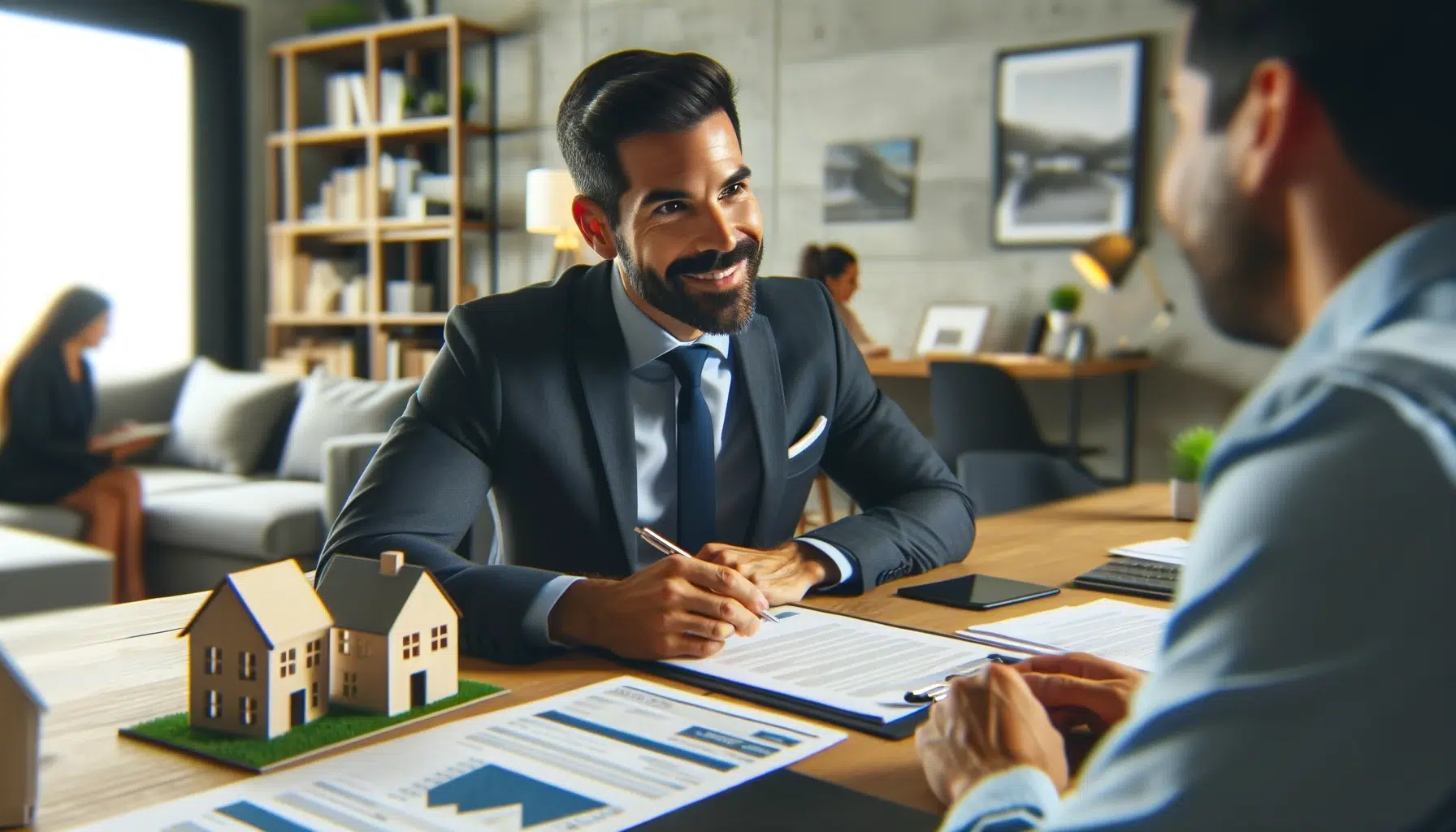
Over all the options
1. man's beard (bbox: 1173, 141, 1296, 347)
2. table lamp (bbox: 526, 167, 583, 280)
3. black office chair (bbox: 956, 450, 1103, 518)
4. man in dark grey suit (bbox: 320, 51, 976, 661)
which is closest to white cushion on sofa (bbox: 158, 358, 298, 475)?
table lamp (bbox: 526, 167, 583, 280)

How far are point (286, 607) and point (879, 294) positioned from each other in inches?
182

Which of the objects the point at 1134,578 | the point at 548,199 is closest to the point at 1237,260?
the point at 1134,578

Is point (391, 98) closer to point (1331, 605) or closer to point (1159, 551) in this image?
point (1159, 551)

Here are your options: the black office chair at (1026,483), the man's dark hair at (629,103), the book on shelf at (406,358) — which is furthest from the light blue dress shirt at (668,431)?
the book on shelf at (406,358)

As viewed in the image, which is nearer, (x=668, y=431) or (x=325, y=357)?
(x=668, y=431)

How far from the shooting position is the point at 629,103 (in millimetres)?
1574

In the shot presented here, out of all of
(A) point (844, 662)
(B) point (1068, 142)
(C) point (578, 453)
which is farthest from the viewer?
(B) point (1068, 142)

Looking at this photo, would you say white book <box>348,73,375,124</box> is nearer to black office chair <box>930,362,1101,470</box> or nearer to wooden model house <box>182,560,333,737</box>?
black office chair <box>930,362,1101,470</box>

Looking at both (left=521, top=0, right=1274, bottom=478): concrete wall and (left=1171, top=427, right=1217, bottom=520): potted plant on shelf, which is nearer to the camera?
(left=1171, top=427, right=1217, bottom=520): potted plant on shelf

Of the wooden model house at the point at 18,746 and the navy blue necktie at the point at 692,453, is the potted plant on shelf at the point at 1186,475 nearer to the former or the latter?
the navy blue necktie at the point at 692,453

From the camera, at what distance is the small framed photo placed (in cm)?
498

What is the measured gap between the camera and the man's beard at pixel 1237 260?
51 cm

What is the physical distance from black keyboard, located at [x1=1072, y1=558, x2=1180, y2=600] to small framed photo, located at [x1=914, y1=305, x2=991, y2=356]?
136 inches

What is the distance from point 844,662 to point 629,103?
850mm
